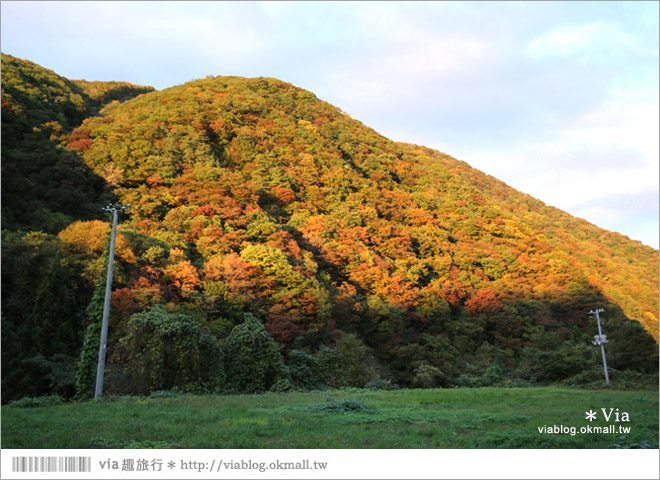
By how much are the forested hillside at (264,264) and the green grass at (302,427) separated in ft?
18.7

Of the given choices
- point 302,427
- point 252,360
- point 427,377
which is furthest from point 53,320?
point 427,377

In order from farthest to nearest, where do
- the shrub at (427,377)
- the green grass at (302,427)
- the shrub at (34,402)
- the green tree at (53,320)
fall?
the shrub at (427,377)
the green tree at (53,320)
the shrub at (34,402)
the green grass at (302,427)

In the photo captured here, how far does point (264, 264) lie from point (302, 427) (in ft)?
60.0

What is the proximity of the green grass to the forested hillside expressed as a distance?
18.7 feet

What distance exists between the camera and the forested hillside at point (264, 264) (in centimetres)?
1739

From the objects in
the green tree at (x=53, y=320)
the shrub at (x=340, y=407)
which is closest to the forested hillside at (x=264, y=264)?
the green tree at (x=53, y=320)

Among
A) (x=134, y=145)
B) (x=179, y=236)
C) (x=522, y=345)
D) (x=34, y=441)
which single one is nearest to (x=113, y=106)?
(x=134, y=145)

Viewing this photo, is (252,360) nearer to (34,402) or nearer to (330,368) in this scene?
(330,368)

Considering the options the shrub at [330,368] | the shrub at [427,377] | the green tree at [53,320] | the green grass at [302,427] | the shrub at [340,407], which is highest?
the green tree at [53,320]

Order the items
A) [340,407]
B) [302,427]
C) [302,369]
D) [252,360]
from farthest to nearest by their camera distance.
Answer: [302,369], [252,360], [340,407], [302,427]

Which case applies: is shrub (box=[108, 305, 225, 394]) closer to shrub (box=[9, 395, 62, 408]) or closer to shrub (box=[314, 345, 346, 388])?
shrub (box=[9, 395, 62, 408])

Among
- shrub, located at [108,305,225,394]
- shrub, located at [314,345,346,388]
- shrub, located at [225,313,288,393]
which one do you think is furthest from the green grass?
shrub, located at [314,345,346,388]

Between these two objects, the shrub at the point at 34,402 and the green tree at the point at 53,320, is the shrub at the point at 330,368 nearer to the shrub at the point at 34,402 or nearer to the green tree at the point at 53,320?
the green tree at the point at 53,320

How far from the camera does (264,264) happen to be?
2564 cm
